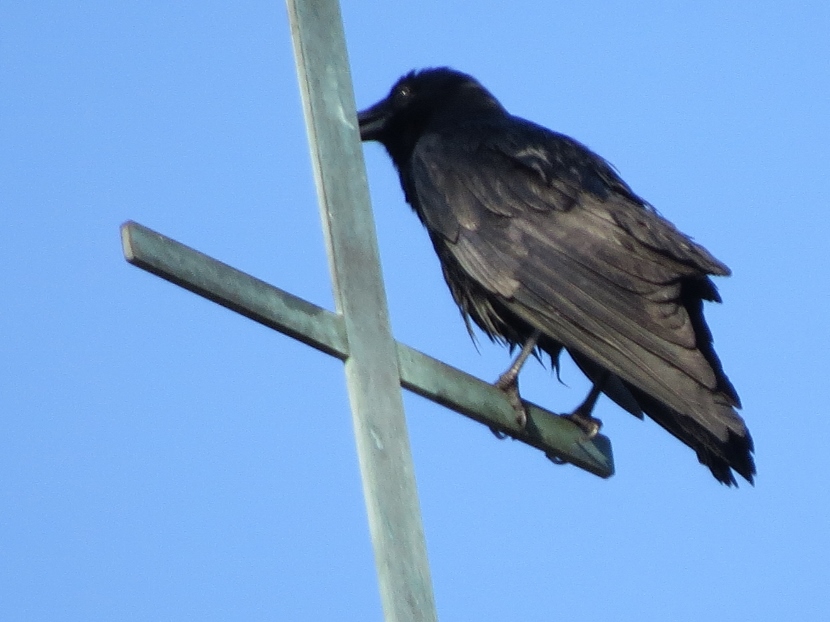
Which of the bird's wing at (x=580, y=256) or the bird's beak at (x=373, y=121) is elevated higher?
the bird's beak at (x=373, y=121)

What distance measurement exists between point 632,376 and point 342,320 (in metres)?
2.21

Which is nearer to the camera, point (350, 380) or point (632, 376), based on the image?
point (350, 380)

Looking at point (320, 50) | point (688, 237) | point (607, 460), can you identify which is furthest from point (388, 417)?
point (688, 237)

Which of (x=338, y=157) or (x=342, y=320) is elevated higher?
(x=338, y=157)

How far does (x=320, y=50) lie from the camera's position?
4043 millimetres

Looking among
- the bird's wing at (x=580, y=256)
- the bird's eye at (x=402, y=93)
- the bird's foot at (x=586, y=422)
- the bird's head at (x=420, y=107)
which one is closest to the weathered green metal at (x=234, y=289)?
the bird's wing at (x=580, y=256)

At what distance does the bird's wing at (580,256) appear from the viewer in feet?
18.3

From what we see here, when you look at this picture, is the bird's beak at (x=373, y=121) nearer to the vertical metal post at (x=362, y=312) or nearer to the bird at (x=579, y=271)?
the bird at (x=579, y=271)

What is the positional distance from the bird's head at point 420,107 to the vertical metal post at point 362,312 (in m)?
3.52

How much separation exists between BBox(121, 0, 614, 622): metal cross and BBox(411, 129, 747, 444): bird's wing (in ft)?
4.19

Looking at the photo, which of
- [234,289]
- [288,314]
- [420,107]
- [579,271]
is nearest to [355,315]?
[288,314]

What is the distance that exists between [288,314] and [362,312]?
0.22 meters

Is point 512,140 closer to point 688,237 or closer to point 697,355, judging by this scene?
point 688,237

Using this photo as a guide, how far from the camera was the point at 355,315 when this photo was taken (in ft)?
11.8
